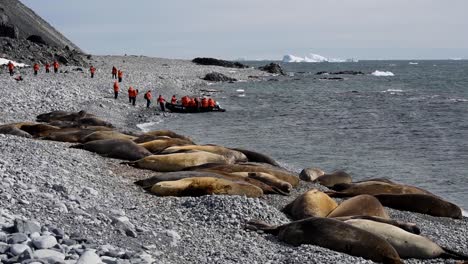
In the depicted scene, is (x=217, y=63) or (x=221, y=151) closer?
(x=221, y=151)

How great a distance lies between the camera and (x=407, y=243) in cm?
845

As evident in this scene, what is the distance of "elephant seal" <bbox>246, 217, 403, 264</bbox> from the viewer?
777 cm

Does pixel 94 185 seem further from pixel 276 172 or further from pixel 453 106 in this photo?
pixel 453 106

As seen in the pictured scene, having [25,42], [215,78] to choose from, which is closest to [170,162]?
[25,42]

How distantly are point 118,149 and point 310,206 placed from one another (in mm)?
5329

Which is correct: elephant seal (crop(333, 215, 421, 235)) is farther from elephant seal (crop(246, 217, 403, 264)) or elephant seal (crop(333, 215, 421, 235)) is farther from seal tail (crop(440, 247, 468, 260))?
elephant seal (crop(246, 217, 403, 264))

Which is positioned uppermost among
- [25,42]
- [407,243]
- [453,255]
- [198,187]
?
[25,42]

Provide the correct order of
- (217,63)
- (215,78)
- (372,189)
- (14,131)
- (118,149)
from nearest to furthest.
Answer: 1. (372,189)
2. (118,149)
3. (14,131)
4. (215,78)
5. (217,63)

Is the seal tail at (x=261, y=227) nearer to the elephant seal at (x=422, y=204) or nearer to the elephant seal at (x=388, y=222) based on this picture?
the elephant seal at (x=388, y=222)

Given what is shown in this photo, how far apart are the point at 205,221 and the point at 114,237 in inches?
75.5

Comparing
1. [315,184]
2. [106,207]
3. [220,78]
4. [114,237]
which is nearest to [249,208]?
[106,207]

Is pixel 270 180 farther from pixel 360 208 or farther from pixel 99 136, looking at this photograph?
pixel 99 136

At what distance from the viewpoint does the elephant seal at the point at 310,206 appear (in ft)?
31.3

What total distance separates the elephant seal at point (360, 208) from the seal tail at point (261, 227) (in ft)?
4.78
